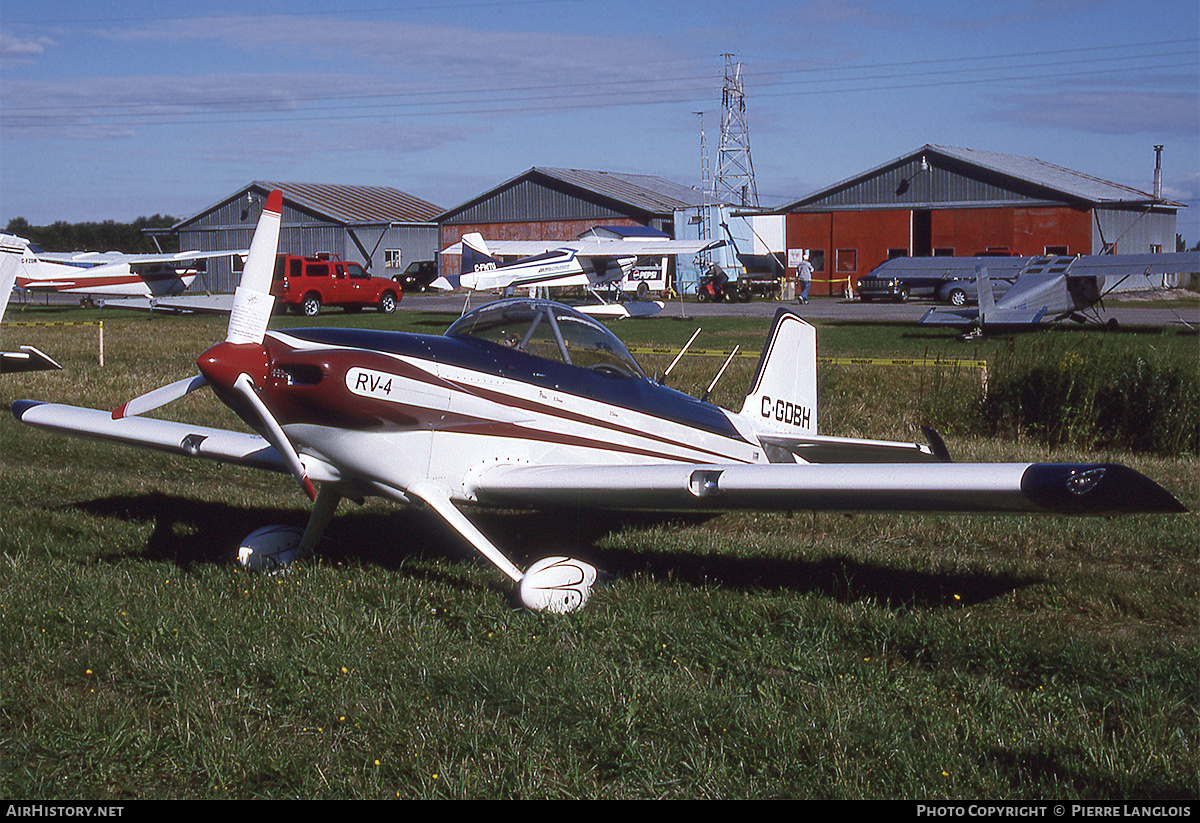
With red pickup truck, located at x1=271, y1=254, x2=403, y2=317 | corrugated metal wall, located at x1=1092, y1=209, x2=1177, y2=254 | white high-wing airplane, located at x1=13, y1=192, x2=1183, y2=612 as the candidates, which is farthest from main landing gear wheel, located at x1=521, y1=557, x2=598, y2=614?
corrugated metal wall, located at x1=1092, y1=209, x2=1177, y2=254

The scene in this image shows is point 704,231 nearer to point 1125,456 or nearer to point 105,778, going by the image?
point 1125,456

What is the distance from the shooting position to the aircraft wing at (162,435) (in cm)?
673

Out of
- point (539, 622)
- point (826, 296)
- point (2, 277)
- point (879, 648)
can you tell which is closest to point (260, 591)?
point (539, 622)

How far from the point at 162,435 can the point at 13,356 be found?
13.6 ft

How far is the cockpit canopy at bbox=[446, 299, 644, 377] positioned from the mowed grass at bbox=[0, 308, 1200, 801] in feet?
4.40

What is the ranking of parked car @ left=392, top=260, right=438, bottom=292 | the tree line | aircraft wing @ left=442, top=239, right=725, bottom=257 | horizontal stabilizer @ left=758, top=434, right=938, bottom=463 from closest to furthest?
horizontal stabilizer @ left=758, top=434, right=938, bottom=463 < aircraft wing @ left=442, top=239, right=725, bottom=257 < parked car @ left=392, top=260, right=438, bottom=292 < the tree line

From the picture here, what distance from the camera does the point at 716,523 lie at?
7875 millimetres

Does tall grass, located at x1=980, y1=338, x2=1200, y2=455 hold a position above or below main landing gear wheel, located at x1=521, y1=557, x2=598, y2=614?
above

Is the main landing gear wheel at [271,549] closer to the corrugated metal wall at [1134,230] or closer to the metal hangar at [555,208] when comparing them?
the corrugated metal wall at [1134,230]

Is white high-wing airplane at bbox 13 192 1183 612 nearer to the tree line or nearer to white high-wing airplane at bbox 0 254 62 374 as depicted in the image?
white high-wing airplane at bbox 0 254 62 374

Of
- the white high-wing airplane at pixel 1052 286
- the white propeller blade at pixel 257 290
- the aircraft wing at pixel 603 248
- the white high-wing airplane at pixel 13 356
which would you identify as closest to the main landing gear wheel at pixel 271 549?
the white propeller blade at pixel 257 290

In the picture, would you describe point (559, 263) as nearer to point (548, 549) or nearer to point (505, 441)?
point (548, 549)

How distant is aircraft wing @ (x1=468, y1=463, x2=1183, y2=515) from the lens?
4387mm

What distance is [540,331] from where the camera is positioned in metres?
6.43
